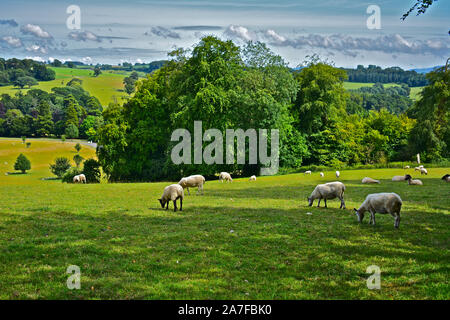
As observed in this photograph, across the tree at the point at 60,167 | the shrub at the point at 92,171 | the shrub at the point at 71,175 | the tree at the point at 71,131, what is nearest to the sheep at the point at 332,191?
the shrub at the point at 92,171

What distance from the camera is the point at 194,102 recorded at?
163 ft

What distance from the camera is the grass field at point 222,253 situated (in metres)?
8.36

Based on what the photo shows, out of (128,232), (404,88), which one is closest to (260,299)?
(128,232)

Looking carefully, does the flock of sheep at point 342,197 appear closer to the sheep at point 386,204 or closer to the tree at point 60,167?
the sheep at point 386,204

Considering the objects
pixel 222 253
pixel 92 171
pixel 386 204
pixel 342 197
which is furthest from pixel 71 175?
pixel 386 204

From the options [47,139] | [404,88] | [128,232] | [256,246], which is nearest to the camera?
[256,246]

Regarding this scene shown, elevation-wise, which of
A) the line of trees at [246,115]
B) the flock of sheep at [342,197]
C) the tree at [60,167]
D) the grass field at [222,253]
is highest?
the line of trees at [246,115]

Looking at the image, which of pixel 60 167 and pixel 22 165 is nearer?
pixel 60 167

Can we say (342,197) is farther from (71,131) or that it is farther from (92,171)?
(71,131)

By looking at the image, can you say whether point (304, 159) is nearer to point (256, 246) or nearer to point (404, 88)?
point (256, 246)

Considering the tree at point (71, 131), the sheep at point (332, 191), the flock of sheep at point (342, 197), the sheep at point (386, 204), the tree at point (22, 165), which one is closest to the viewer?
the sheep at point (386, 204)

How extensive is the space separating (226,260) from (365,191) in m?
20.4

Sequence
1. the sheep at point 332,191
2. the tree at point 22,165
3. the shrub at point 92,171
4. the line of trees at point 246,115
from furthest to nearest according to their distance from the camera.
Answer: the tree at point 22,165 → the shrub at point 92,171 → the line of trees at point 246,115 → the sheep at point 332,191

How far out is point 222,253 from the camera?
37.2ft
